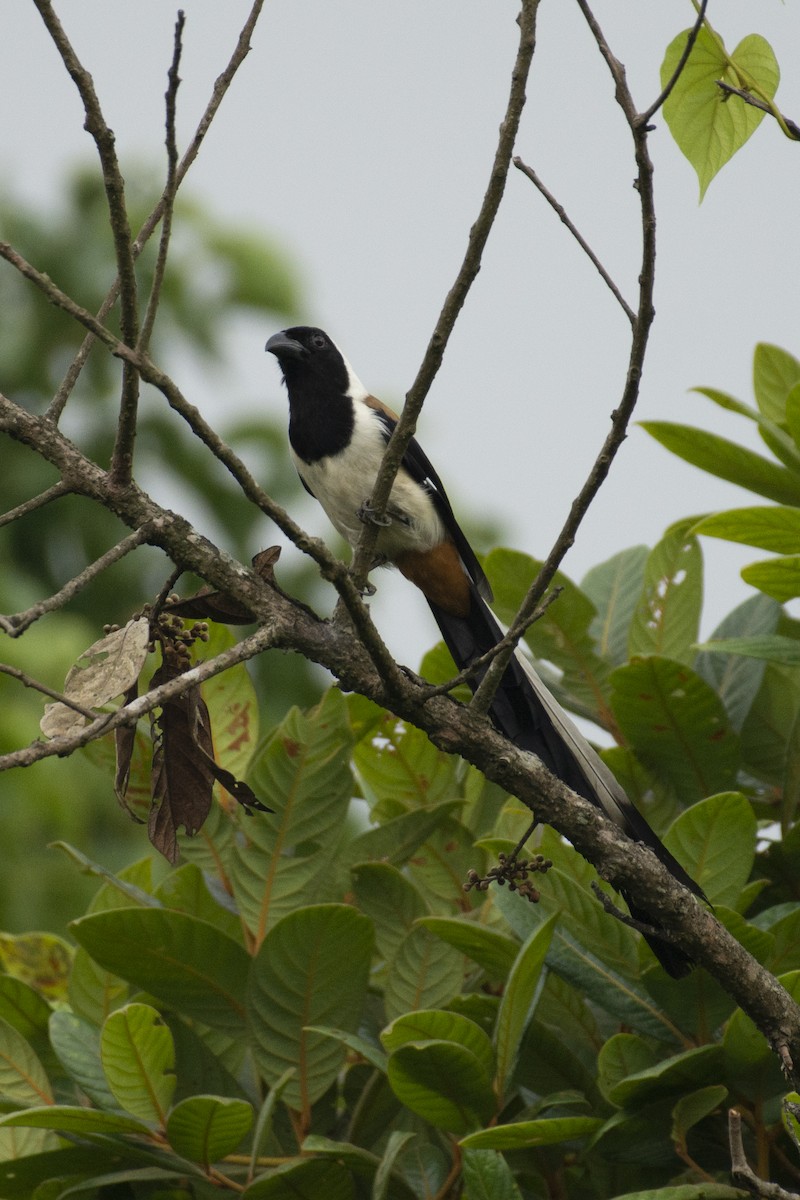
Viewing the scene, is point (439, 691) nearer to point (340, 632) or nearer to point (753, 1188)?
point (340, 632)

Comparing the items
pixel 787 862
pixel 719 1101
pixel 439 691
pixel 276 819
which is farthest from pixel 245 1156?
pixel 787 862

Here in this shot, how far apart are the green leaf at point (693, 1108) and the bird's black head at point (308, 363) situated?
2.33m

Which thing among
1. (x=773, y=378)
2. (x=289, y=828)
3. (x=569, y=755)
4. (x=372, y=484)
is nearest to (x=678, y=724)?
(x=569, y=755)

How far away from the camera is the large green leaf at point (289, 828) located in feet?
6.59

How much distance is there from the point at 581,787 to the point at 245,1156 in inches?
Result: 30.5

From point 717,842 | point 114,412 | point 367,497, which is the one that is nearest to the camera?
point 717,842

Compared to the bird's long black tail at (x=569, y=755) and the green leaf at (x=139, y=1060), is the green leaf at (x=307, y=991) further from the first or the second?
the bird's long black tail at (x=569, y=755)

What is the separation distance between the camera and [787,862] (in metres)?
2.09

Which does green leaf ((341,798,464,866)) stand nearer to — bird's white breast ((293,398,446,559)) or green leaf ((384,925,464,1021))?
green leaf ((384,925,464,1021))

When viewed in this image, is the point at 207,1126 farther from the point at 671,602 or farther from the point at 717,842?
the point at 671,602

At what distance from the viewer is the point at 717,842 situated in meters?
1.83

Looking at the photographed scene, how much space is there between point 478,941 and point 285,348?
223 centimetres

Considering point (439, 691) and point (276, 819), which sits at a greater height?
point (439, 691)

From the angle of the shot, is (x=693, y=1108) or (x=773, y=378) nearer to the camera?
(x=693, y=1108)
